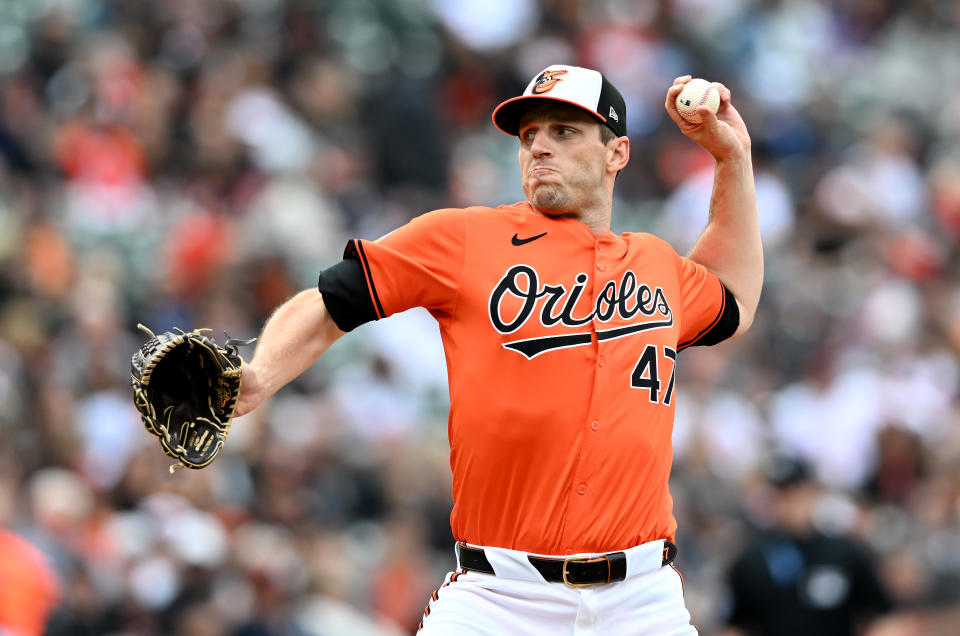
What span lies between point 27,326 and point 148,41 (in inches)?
133

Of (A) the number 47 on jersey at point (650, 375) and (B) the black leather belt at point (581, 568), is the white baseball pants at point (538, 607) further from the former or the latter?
(A) the number 47 on jersey at point (650, 375)

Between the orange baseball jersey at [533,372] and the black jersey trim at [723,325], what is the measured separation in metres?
0.42

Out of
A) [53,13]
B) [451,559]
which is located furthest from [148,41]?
[451,559]

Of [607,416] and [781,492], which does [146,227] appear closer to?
[781,492]

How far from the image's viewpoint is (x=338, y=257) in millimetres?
10516

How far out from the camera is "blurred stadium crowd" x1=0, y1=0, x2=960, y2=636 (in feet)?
26.6

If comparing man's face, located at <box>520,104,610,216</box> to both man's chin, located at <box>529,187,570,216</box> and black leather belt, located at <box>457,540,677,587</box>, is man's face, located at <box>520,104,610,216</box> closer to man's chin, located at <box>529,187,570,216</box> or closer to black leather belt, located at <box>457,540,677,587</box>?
man's chin, located at <box>529,187,570,216</box>

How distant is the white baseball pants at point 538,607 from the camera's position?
13.5 ft

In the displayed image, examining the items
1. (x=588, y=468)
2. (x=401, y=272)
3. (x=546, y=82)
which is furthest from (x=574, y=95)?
(x=588, y=468)

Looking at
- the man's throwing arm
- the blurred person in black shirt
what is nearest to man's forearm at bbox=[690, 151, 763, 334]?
the man's throwing arm

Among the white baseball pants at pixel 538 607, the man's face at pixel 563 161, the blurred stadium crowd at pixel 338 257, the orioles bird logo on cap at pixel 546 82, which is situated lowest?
the white baseball pants at pixel 538 607

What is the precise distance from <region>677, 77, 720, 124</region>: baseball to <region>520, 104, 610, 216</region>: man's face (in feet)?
1.22

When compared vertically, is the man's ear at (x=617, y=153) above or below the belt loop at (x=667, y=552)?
above

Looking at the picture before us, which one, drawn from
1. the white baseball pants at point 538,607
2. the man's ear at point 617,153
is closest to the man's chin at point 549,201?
the man's ear at point 617,153
